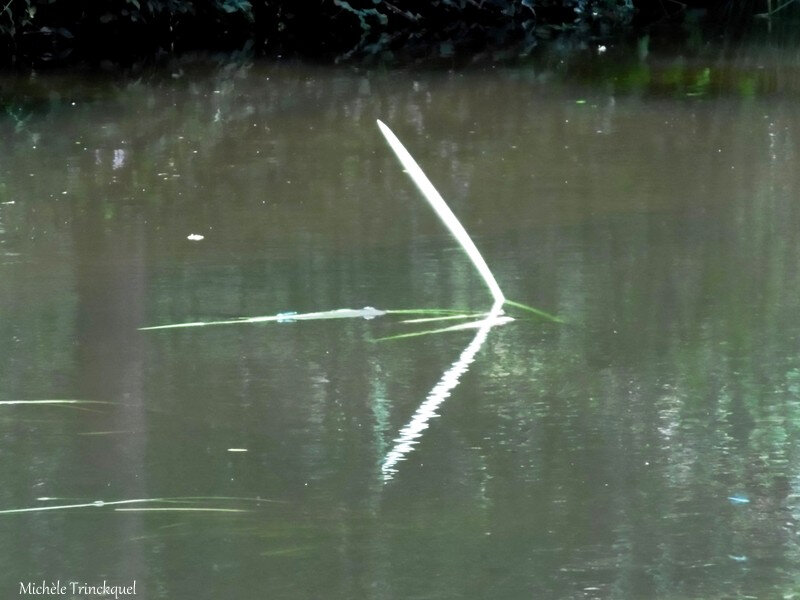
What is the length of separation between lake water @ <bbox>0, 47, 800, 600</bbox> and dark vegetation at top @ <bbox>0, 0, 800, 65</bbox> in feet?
19.6

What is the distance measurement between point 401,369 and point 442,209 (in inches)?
89.2

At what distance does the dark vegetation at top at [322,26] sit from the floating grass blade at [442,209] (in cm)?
583

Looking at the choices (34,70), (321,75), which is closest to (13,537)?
(321,75)

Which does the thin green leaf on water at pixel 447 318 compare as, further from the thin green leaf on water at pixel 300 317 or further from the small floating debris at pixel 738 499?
the small floating debris at pixel 738 499

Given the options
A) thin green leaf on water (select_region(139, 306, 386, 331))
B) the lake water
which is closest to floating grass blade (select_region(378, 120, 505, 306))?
the lake water

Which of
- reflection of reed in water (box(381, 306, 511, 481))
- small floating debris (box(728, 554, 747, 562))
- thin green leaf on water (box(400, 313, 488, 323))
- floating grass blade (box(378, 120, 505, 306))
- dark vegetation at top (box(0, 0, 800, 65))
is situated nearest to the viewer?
small floating debris (box(728, 554, 747, 562))

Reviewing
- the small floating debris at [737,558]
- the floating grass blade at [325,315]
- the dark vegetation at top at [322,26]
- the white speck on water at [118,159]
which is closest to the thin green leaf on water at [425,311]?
the floating grass blade at [325,315]

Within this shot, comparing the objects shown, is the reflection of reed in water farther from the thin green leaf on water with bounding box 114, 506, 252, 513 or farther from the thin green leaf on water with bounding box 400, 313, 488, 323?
the thin green leaf on water with bounding box 114, 506, 252, 513

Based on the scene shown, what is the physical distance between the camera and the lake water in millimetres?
3443

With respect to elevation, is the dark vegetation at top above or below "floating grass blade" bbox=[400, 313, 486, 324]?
above

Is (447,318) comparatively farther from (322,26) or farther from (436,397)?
(322,26)

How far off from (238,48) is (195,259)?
9.43 m

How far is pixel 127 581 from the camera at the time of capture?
3.31 meters

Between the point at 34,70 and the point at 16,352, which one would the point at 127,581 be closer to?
the point at 16,352
